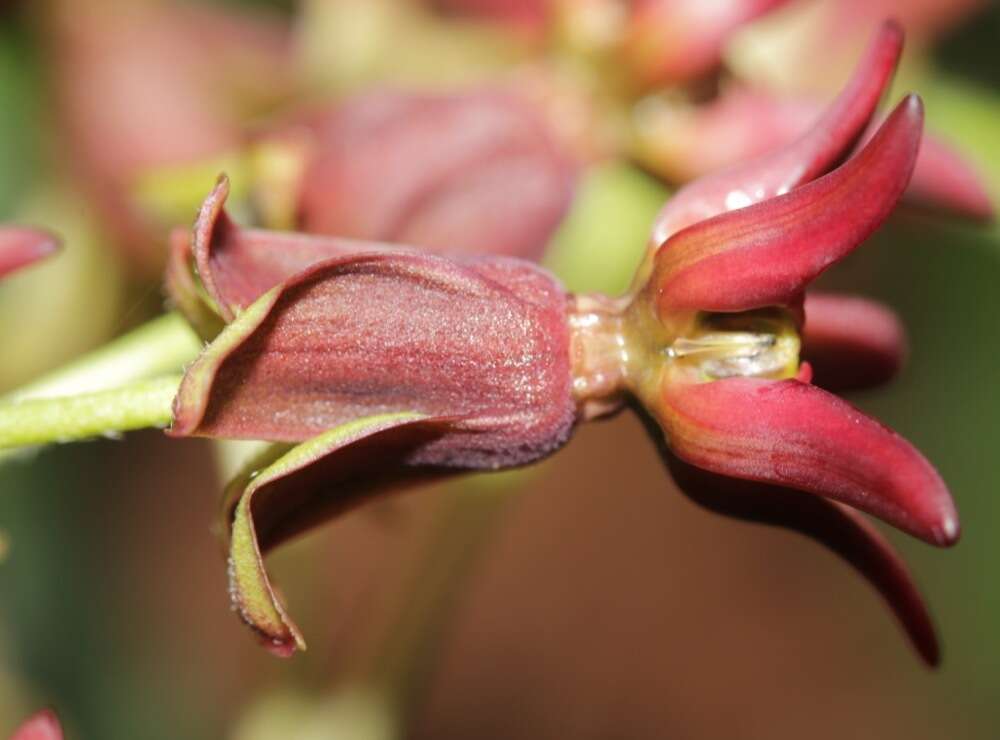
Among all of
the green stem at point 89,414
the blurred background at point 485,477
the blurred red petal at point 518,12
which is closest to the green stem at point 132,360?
the blurred background at point 485,477

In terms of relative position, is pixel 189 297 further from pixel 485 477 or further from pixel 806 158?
pixel 485 477

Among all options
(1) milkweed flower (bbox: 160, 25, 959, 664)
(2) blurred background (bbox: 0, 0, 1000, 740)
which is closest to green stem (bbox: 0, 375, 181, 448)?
(1) milkweed flower (bbox: 160, 25, 959, 664)

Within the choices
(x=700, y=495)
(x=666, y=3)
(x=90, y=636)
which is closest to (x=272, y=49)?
(x=666, y=3)

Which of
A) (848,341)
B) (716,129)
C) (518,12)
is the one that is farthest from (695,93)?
(848,341)

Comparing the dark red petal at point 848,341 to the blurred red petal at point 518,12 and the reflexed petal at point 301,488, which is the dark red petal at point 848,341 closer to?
the reflexed petal at point 301,488

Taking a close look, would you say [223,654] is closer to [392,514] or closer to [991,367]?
[392,514]

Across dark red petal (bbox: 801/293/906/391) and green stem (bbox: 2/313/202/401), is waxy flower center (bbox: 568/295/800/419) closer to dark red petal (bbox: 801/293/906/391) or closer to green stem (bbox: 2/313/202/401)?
dark red petal (bbox: 801/293/906/391)
